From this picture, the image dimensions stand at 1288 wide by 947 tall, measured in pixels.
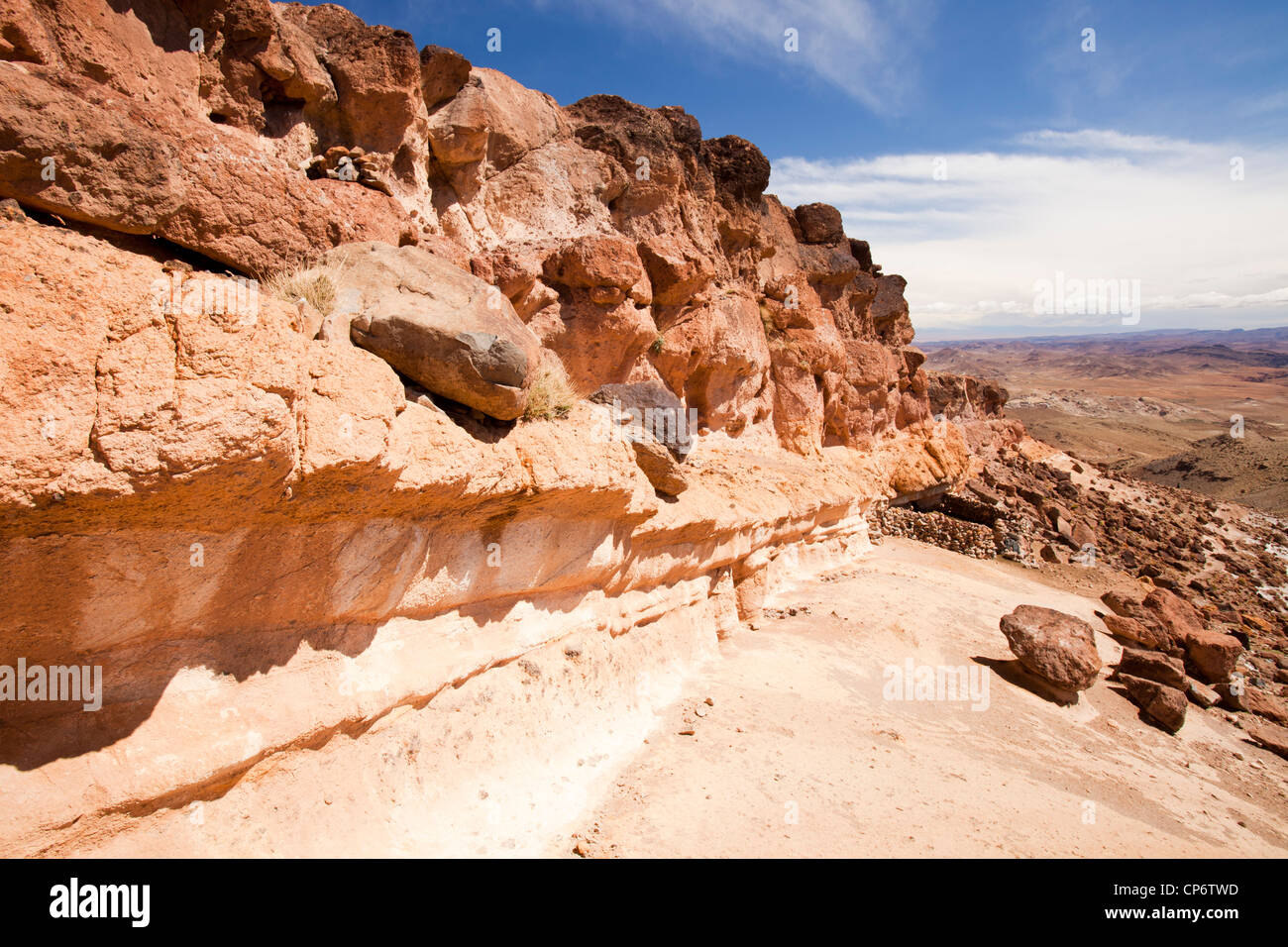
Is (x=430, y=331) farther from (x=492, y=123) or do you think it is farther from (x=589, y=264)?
(x=492, y=123)

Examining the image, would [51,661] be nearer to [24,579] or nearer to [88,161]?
[24,579]

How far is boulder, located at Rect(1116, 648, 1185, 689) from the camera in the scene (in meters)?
7.44

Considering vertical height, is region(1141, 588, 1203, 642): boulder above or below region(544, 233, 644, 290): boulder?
below

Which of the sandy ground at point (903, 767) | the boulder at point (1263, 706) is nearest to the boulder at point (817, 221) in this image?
the sandy ground at point (903, 767)

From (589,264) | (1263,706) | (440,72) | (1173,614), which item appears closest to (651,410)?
(589,264)

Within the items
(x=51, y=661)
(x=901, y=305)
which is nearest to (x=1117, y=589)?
(x=901, y=305)

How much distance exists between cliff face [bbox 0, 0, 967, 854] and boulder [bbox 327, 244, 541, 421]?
0.08 ft

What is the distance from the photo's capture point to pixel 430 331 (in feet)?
11.3

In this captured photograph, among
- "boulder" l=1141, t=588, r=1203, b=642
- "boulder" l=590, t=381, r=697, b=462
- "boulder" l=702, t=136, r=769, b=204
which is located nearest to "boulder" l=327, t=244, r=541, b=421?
"boulder" l=590, t=381, r=697, b=462

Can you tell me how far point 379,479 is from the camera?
9.32 ft

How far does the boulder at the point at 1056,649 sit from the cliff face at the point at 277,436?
2.84m

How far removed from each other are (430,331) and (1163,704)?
797cm

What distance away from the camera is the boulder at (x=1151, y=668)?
7.44 m

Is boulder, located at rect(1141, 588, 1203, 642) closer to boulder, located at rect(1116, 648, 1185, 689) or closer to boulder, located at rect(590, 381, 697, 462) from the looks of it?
boulder, located at rect(1116, 648, 1185, 689)
